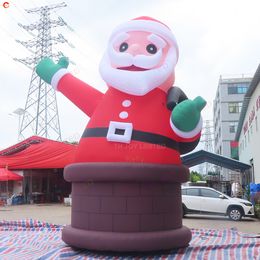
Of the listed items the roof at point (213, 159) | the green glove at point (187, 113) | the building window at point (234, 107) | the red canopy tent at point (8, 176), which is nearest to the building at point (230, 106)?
the building window at point (234, 107)

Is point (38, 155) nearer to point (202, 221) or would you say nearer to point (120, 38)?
point (202, 221)

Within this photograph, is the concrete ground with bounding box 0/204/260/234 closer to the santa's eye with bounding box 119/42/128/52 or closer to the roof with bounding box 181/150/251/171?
the roof with bounding box 181/150/251/171

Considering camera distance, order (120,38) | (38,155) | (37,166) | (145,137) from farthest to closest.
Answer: (38,155) < (37,166) < (120,38) < (145,137)

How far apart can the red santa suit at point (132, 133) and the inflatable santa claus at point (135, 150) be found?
1 centimetres

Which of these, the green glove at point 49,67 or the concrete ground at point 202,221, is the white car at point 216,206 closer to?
the concrete ground at point 202,221

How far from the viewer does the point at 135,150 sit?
5.97m

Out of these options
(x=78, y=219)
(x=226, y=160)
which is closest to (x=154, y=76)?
(x=78, y=219)

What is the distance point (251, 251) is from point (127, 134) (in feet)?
7.87

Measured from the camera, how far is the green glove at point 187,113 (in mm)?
5918

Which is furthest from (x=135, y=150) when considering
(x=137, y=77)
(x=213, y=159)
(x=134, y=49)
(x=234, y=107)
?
(x=234, y=107)

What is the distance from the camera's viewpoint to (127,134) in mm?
6008

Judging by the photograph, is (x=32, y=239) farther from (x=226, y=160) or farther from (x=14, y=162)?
(x=14, y=162)

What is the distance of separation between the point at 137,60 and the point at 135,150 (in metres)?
1.37

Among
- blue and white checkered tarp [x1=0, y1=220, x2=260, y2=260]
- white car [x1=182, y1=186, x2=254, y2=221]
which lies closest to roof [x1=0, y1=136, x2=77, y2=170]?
white car [x1=182, y1=186, x2=254, y2=221]
